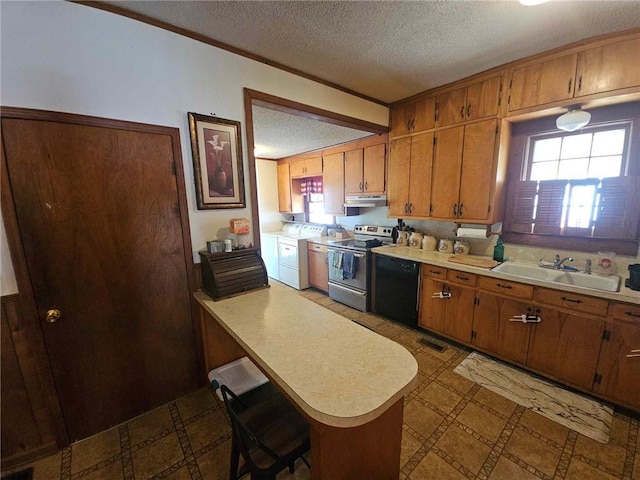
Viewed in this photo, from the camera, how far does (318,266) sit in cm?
422

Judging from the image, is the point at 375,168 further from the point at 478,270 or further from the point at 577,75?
the point at 577,75

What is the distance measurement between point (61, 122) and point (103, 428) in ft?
6.29

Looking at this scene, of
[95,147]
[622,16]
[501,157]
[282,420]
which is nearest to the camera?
[282,420]

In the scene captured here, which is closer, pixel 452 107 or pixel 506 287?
pixel 506 287

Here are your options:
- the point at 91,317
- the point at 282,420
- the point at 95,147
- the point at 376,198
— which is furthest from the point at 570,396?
the point at 95,147

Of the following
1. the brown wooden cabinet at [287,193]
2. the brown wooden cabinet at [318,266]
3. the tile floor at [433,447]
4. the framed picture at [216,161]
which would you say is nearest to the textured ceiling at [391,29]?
the framed picture at [216,161]

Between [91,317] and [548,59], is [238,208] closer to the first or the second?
[91,317]

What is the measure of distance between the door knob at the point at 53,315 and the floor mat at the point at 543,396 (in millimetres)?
2954

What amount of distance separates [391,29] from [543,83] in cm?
142

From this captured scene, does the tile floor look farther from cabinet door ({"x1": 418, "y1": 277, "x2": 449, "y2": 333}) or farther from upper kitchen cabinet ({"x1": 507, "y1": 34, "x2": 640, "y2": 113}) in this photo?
upper kitchen cabinet ({"x1": 507, "y1": 34, "x2": 640, "y2": 113})

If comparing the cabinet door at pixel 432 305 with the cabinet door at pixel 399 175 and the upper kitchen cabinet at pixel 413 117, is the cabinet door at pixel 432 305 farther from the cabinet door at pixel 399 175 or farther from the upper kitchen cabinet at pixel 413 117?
the upper kitchen cabinet at pixel 413 117

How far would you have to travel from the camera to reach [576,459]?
4.95 feet

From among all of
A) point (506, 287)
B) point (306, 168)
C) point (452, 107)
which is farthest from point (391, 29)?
point (306, 168)

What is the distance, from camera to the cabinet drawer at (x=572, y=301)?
1798 millimetres
